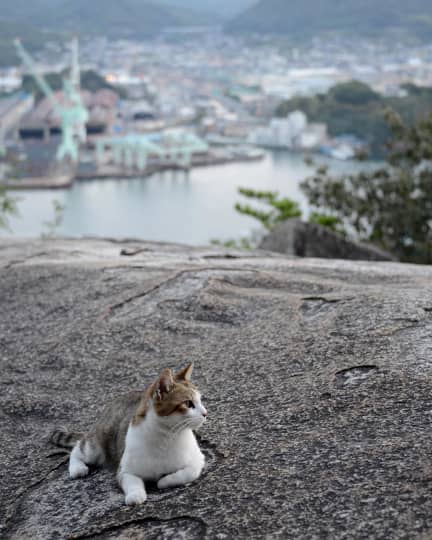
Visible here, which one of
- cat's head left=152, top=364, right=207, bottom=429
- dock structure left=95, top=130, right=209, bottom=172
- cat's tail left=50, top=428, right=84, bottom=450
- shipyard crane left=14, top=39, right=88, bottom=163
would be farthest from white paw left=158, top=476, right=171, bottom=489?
shipyard crane left=14, top=39, right=88, bottom=163

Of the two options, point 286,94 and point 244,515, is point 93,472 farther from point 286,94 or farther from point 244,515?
point 286,94

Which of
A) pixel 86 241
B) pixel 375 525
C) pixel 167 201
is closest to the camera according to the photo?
pixel 375 525

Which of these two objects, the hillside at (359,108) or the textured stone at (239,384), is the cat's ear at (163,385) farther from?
the hillside at (359,108)

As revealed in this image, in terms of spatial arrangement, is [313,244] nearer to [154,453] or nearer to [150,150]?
[154,453]

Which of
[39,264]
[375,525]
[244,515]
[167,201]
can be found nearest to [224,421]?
[244,515]

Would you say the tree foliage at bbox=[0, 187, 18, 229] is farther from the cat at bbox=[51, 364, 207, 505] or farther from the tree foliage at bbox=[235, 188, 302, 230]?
the cat at bbox=[51, 364, 207, 505]

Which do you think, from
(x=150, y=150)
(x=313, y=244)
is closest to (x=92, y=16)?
(x=150, y=150)
